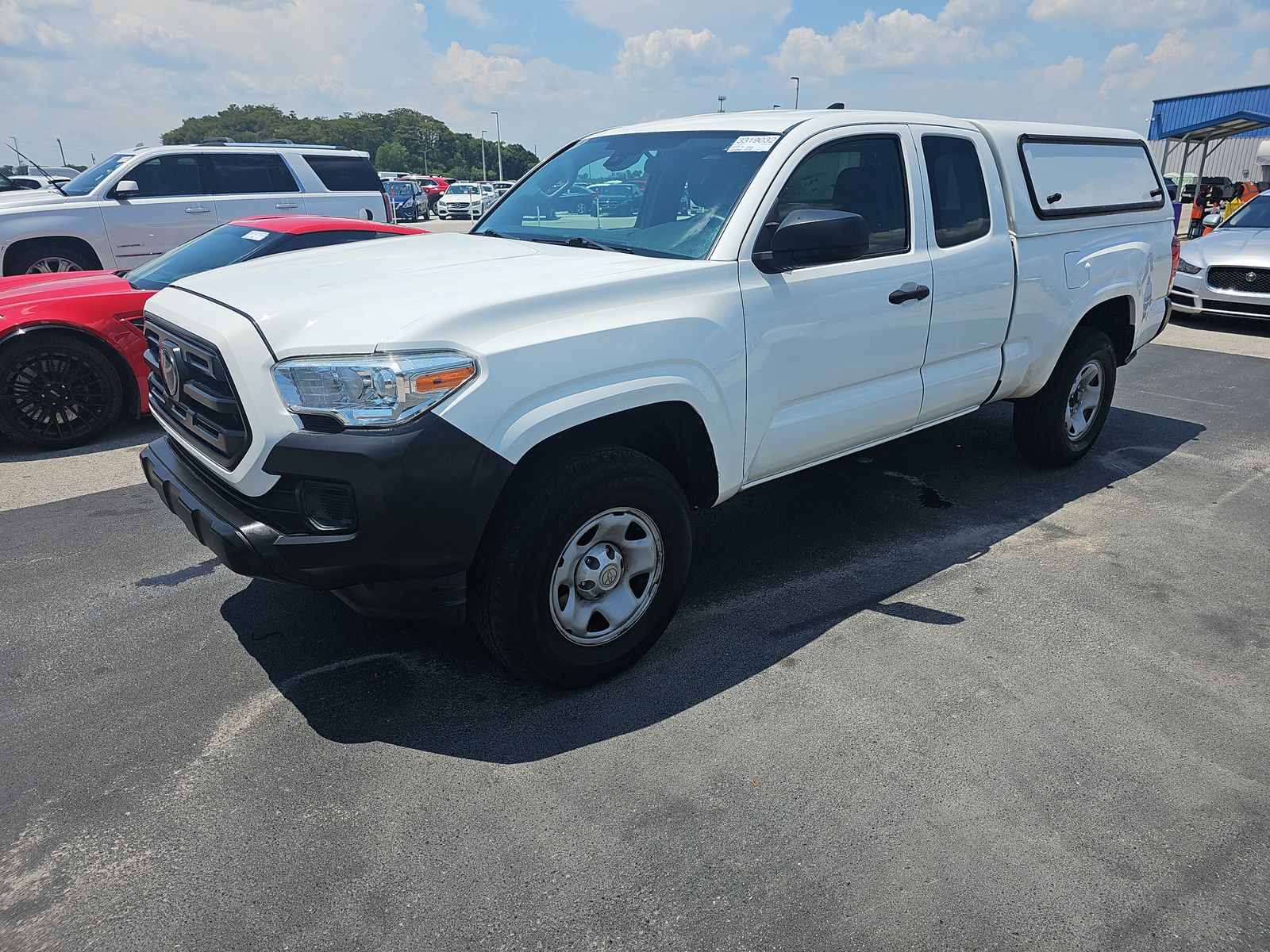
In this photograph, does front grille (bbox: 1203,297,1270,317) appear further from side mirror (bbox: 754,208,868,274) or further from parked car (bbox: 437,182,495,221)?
parked car (bbox: 437,182,495,221)

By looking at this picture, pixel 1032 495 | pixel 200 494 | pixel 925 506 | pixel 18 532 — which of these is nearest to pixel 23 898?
pixel 200 494

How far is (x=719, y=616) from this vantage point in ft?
12.2

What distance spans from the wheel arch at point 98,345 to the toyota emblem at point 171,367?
9.82 feet

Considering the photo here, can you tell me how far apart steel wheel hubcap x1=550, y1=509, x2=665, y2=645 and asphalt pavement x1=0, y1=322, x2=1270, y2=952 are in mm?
255

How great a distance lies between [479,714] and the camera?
3.02m

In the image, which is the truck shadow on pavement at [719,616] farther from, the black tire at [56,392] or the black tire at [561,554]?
the black tire at [56,392]

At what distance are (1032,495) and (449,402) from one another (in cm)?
385

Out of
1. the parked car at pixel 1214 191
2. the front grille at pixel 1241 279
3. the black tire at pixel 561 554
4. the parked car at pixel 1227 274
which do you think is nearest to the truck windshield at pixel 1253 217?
the parked car at pixel 1227 274

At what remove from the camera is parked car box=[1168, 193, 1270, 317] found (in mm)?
Answer: 9727

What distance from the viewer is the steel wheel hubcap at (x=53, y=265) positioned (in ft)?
29.8

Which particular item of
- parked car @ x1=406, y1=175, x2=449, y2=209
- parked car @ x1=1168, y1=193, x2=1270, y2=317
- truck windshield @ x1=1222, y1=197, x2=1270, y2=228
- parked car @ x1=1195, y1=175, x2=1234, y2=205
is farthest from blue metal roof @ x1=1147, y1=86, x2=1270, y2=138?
parked car @ x1=406, y1=175, x2=449, y2=209

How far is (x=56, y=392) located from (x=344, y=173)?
604 cm

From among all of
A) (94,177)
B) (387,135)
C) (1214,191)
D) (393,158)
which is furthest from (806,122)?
(387,135)

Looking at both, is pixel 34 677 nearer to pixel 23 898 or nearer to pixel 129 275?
pixel 23 898
